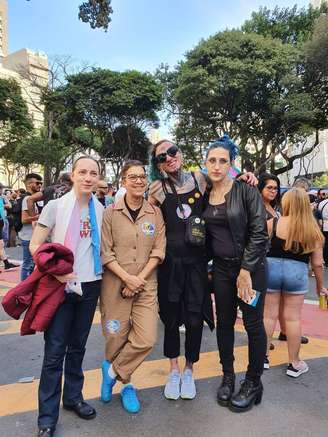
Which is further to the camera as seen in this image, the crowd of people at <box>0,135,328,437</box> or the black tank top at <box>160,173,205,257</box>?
the black tank top at <box>160,173,205,257</box>

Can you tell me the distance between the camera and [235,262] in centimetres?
289

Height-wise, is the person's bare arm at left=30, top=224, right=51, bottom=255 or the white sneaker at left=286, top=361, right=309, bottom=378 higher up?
the person's bare arm at left=30, top=224, right=51, bottom=255

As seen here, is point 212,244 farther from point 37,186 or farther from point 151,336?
point 37,186

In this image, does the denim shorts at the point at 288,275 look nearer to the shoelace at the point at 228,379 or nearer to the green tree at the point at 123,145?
the shoelace at the point at 228,379

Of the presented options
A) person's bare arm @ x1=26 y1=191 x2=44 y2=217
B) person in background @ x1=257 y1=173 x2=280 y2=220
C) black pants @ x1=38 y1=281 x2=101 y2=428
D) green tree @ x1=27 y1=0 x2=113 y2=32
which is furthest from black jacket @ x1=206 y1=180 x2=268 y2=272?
green tree @ x1=27 y1=0 x2=113 y2=32

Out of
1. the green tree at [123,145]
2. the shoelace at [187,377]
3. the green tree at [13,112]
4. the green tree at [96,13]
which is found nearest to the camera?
the shoelace at [187,377]

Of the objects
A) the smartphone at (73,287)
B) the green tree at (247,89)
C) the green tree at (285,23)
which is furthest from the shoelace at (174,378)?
the green tree at (285,23)

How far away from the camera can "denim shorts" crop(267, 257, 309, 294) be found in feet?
11.3

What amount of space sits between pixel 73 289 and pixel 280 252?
1.84 metres

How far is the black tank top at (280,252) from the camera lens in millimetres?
3469

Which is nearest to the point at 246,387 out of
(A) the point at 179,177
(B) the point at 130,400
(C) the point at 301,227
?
(B) the point at 130,400

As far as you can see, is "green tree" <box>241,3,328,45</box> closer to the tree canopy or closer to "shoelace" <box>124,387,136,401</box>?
the tree canopy

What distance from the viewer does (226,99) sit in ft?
76.3

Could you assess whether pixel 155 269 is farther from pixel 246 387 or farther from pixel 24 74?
pixel 24 74
